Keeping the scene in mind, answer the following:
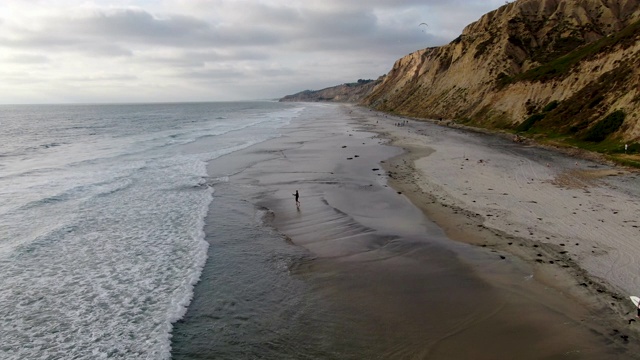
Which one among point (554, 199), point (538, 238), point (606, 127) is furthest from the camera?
point (606, 127)

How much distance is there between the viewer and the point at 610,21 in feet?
222

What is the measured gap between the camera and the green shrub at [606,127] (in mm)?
33000

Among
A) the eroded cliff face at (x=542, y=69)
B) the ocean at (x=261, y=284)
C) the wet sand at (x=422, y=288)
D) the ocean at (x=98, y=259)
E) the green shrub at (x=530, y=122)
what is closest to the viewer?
the wet sand at (x=422, y=288)

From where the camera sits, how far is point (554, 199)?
1986cm

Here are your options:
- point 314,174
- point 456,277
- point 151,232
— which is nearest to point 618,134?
point 314,174

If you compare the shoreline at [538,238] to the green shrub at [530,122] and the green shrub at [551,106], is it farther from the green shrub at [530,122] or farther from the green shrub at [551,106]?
the green shrub at [551,106]

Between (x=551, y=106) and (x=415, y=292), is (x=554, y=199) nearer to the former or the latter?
(x=415, y=292)

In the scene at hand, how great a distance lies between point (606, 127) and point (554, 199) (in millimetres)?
19303

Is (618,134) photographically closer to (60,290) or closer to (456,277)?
(456,277)

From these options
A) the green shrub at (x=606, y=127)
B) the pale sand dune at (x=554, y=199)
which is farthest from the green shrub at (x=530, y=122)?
the pale sand dune at (x=554, y=199)

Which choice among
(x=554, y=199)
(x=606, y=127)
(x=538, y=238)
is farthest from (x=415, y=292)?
(x=606, y=127)

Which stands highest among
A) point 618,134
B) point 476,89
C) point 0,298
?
point 476,89

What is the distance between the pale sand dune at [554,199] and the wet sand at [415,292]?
42cm

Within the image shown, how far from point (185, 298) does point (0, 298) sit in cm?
566
